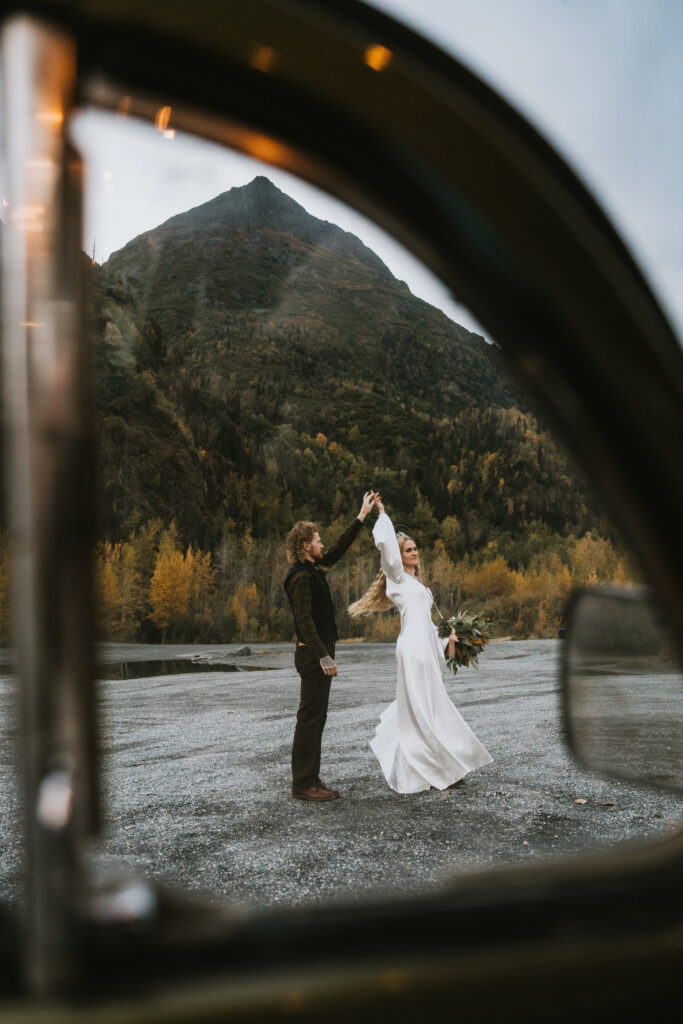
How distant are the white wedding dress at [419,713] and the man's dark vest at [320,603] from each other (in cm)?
41

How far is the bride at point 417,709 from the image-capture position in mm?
4594

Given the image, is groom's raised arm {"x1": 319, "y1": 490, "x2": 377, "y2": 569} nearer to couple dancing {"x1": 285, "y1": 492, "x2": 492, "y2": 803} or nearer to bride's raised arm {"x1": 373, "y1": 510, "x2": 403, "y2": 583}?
couple dancing {"x1": 285, "y1": 492, "x2": 492, "y2": 803}

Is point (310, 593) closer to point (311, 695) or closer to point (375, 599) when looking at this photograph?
point (311, 695)

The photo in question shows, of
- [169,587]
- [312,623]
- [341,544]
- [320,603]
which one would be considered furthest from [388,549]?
[169,587]

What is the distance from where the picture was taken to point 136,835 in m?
4.11

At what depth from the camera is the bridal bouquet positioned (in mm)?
4328


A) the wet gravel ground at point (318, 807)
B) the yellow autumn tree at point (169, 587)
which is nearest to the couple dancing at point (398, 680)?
the wet gravel ground at point (318, 807)

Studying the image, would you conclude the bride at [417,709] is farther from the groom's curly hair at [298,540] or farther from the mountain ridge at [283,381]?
the mountain ridge at [283,381]

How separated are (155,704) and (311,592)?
3.94m

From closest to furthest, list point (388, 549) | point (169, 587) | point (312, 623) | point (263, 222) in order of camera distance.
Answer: point (263, 222) → point (169, 587) → point (312, 623) → point (388, 549)

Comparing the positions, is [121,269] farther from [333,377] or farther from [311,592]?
[311,592]

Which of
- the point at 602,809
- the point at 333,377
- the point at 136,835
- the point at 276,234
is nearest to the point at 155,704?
the point at 136,835

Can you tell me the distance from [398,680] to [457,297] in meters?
4.32

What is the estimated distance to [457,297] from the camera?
0.56 m
